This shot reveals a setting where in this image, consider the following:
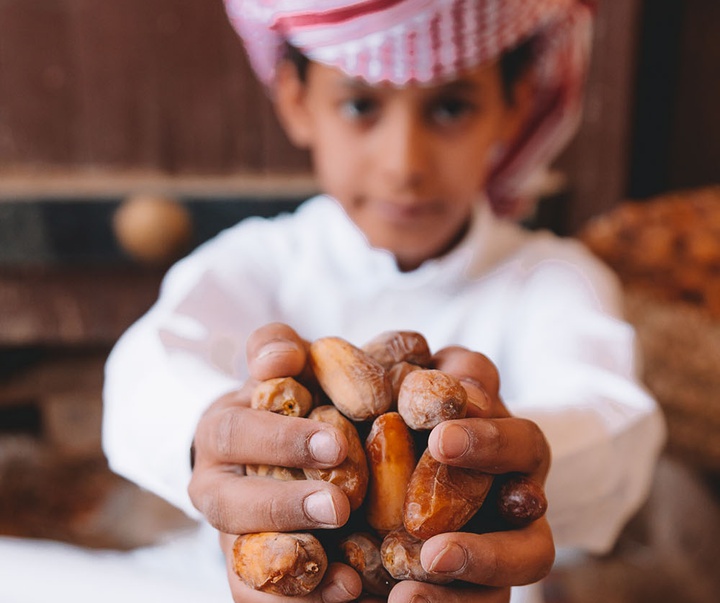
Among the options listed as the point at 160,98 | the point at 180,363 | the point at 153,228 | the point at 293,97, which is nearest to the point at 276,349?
the point at 180,363

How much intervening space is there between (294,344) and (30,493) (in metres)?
1.02

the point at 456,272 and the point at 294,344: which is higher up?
the point at 294,344

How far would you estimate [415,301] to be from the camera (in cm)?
76

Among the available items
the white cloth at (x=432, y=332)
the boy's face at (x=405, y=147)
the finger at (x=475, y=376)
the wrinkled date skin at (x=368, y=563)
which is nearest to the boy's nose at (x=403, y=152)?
the boy's face at (x=405, y=147)

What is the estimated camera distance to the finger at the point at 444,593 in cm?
29

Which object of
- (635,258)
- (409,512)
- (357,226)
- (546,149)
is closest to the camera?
(409,512)

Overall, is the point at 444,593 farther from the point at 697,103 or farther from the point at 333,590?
the point at 697,103

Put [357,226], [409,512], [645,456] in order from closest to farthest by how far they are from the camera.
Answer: [409,512] → [645,456] → [357,226]

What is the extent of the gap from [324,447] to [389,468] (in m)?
0.03

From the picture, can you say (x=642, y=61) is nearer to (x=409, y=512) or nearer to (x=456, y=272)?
(x=456, y=272)

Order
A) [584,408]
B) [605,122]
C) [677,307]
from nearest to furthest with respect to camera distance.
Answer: [584,408], [677,307], [605,122]

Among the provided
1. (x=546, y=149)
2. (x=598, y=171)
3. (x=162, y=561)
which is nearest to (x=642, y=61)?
(x=598, y=171)

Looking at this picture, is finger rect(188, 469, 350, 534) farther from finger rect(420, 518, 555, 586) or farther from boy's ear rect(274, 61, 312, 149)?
boy's ear rect(274, 61, 312, 149)

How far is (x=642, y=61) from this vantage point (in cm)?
150
